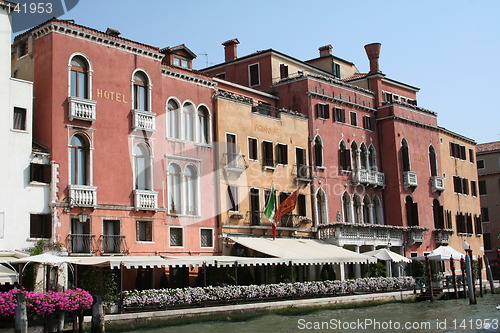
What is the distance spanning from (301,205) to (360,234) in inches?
148

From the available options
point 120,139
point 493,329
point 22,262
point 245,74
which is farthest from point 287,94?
point 493,329

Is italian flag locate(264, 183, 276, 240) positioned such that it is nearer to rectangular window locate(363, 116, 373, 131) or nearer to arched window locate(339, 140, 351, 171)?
arched window locate(339, 140, 351, 171)

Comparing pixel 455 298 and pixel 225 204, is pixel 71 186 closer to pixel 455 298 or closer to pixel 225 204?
pixel 225 204

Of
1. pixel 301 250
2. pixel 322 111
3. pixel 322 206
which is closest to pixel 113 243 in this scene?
pixel 301 250

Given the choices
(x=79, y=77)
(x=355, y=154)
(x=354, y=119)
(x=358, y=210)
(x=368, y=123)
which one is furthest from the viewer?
(x=368, y=123)

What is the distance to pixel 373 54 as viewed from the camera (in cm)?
4344

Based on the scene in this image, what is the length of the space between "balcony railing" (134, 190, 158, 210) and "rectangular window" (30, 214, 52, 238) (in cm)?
364

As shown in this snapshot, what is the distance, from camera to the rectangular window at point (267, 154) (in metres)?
34.3

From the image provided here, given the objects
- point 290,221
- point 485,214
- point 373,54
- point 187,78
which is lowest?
point 290,221

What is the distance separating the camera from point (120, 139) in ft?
91.2

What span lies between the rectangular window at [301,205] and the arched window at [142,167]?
9.63 metres

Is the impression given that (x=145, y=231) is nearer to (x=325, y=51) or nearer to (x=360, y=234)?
(x=360, y=234)

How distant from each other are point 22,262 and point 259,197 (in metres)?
13.7

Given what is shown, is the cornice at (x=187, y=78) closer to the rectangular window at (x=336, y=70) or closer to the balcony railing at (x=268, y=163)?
the balcony railing at (x=268, y=163)
